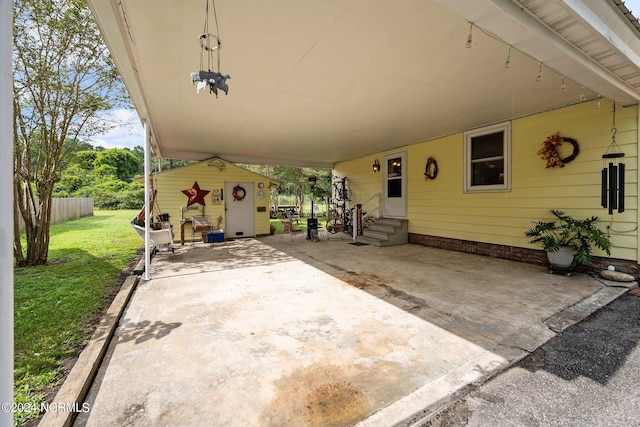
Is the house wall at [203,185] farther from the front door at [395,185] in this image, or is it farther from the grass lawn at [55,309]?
the front door at [395,185]

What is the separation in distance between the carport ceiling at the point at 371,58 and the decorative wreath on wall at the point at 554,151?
600 millimetres

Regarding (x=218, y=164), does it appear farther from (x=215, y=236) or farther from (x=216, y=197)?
(x=215, y=236)

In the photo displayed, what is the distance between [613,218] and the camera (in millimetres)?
4102

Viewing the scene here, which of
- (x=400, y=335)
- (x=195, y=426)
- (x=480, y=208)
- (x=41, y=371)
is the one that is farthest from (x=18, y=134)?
(x=480, y=208)

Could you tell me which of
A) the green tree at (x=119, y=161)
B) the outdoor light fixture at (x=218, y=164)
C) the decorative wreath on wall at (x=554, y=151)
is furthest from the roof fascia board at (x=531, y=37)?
the green tree at (x=119, y=161)

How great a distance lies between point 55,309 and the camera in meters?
2.96

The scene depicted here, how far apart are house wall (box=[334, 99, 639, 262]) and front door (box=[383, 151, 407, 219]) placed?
21cm

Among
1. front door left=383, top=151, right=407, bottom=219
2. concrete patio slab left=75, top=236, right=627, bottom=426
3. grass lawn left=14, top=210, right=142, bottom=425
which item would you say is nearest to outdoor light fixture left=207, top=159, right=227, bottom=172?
grass lawn left=14, top=210, right=142, bottom=425

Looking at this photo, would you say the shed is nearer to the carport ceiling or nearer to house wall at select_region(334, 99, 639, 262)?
the carport ceiling

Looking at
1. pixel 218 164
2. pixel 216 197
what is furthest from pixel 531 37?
pixel 216 197

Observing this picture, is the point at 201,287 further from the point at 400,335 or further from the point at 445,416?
the point at 445,416

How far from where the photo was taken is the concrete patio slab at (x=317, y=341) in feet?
5.28

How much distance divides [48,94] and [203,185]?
425 cm

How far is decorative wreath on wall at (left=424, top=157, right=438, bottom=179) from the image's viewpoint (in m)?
6.92
